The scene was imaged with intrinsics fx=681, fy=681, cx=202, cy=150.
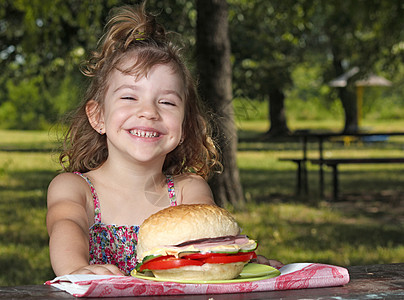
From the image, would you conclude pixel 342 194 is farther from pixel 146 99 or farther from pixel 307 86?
pixel 307 86

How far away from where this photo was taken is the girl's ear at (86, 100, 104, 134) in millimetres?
2799

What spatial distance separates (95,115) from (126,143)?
39cm

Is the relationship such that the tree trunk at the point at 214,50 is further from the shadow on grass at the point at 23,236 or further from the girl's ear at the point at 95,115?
the girl's ear at the point at 95,115

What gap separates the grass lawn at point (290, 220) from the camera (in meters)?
6.79

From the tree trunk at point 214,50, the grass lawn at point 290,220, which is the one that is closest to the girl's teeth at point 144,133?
the grass lawn at point 290,220

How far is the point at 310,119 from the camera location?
5247 centimetres

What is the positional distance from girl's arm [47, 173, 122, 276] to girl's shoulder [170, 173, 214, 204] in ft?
1.37

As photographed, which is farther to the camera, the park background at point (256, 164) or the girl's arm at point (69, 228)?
the park background at point (256, 164)

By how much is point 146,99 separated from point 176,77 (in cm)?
17

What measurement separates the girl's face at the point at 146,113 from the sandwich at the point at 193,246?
2.19ft

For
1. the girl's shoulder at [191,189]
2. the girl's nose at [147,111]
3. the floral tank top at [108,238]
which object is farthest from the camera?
the girl's shoulder at [191,189]

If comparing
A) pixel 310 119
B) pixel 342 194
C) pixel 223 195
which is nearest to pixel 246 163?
pixel 342 194

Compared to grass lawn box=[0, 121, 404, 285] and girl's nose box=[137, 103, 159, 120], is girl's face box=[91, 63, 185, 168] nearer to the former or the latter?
girl's nose box=[137, 103, 159, 120]

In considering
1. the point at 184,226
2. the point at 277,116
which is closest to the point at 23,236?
the point at 184,226
